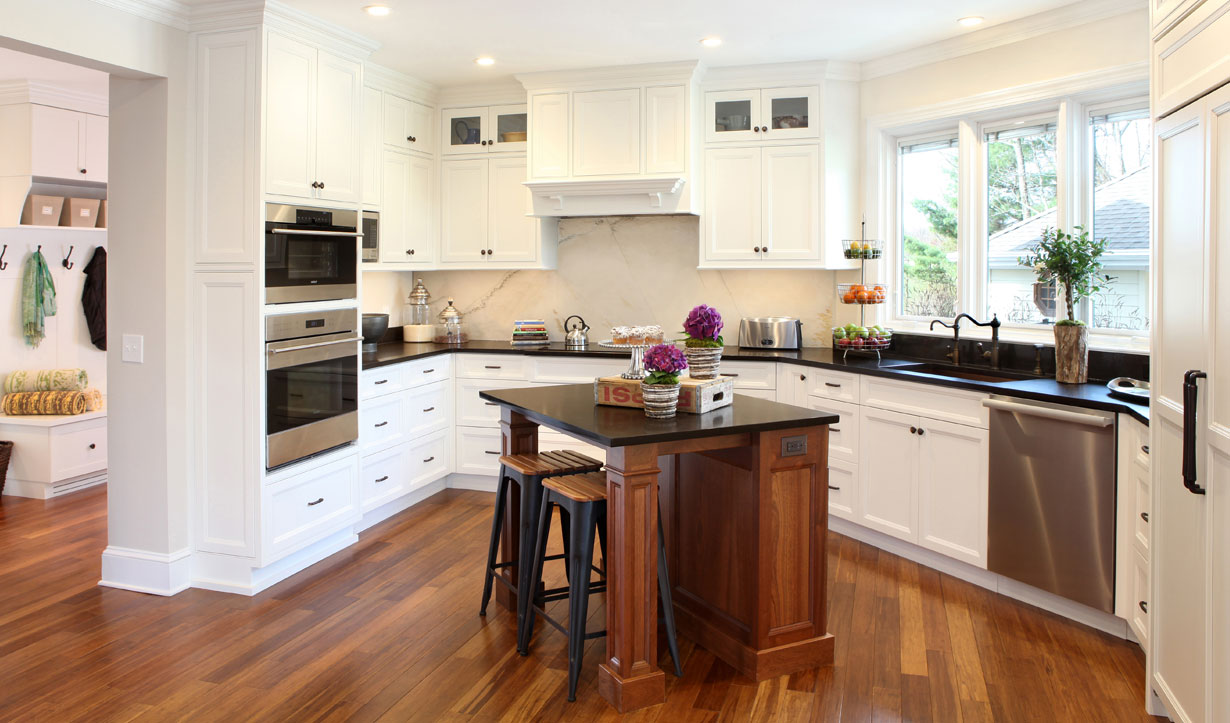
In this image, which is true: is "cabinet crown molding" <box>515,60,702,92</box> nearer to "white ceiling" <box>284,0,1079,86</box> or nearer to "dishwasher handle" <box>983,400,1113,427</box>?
"white ceiling" <box>284,0,1079,86</box>

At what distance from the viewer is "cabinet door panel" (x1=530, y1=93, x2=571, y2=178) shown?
5254mm

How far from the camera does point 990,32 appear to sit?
432 centimetres

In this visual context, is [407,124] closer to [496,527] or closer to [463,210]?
[463,210]

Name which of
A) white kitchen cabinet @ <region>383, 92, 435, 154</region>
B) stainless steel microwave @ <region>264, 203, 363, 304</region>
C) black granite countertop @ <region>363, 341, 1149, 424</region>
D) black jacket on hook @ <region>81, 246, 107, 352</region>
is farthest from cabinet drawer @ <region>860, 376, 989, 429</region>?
black jacket on hook @ <region>81, 246, 107, 352</region>

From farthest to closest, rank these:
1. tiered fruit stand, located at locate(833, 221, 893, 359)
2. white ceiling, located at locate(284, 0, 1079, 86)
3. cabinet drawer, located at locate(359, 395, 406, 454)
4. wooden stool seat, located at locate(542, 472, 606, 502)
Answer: tiered fruit stand, located at locate(833, 221, 893, 359), cabinet drawer, located at locate(359, 395, 406, 454), white ceiling, located at locate(284, 0, 1079, 86), wooden stool seat, located at locate(542, 472, 606, 502)

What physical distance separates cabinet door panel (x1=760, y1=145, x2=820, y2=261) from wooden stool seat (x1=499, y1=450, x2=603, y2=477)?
2.32 m

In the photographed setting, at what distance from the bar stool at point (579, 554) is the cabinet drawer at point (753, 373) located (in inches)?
79.4

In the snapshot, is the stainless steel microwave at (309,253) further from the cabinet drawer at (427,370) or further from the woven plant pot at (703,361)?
the woven plant pot at (703,361)

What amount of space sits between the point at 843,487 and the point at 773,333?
42.9 inches

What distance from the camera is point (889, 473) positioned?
4.24 metres

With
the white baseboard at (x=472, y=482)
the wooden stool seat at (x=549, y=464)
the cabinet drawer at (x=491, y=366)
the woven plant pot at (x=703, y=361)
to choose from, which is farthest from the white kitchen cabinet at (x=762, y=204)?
the wooden stool seat at (x=549, y=464)

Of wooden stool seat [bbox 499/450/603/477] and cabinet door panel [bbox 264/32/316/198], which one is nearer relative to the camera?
wooden stool seat [bbox 499/450/603/477]

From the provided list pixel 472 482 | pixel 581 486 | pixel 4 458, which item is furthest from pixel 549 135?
pixel 4 458

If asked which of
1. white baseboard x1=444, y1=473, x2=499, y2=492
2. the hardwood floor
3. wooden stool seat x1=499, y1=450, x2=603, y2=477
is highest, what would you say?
wooden stool seat x1=499, y1=450, x2=603, y2=477
